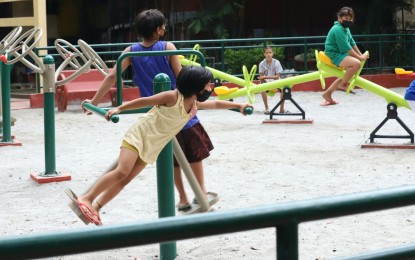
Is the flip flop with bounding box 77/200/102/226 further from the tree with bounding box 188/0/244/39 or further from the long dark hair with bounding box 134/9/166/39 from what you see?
the tree with bounding box 188/0/244/39

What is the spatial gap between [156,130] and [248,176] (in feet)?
10.7

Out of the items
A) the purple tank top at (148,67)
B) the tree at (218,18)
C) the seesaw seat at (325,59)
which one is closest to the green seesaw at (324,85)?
the seesaw seat at (325,59)

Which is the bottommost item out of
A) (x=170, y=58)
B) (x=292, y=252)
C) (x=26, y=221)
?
(x=26, y=221)

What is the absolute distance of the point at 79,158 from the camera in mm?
9617

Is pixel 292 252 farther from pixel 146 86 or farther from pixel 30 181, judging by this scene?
→ pixel 30 181

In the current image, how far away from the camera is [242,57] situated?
18766 millimetres

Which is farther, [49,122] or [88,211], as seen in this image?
[49,122]

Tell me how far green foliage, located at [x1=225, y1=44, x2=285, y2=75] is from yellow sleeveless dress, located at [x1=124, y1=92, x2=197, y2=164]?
535 inches

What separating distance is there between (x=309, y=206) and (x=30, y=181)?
653cm

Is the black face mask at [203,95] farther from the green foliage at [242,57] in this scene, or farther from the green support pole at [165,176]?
the green foliage at [242,57]

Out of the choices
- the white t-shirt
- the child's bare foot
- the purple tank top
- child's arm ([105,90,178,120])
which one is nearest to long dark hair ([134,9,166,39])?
the purple tank top

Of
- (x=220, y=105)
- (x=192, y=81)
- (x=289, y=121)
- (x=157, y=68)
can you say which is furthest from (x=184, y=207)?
(x=289, y=121)

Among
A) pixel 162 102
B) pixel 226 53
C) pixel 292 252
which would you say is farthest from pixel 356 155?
pixel 226 53

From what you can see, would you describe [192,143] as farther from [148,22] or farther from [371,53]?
[371,53]
